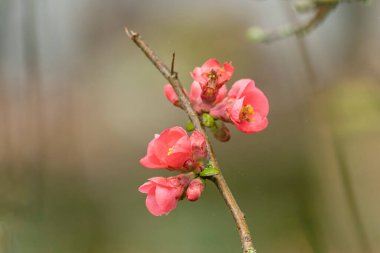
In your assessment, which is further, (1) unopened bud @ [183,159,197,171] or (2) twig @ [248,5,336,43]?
(2) twig @ [248,5,336,43]

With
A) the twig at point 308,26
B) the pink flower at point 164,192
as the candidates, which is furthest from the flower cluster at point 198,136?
the twig at point 308,26

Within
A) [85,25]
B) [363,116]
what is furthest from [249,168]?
[85,25]

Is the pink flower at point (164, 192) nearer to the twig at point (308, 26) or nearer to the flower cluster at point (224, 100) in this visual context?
the flower cluster at point (224, 100)

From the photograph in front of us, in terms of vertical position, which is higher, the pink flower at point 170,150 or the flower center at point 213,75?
the flower center at point 213,75

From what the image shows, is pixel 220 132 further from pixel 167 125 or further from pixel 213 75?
pixel 167 125

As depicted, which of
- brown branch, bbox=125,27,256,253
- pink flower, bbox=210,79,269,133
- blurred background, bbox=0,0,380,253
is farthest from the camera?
blurred background, bbox=0,0,380,253

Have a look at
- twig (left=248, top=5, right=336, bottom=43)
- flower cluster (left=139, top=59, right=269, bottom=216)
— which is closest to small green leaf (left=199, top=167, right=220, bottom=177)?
flower cluster (left=139, top=59, right=269, bottom=216)

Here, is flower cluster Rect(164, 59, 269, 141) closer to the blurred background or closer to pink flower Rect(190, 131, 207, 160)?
pink flower Rect(190, 131, 207, 160)

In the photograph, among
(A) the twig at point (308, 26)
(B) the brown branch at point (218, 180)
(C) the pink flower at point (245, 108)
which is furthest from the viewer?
(A) the twig at point (308, 26)

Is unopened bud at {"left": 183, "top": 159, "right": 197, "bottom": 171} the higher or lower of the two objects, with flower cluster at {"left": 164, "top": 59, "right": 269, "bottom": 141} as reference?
lower
